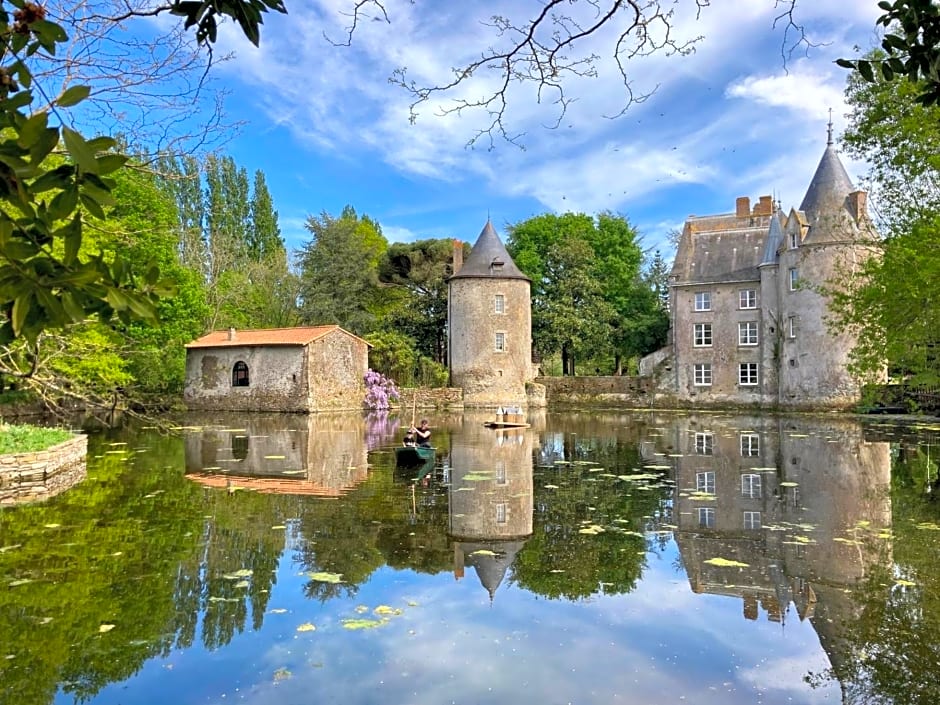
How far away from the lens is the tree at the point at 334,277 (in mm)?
44531

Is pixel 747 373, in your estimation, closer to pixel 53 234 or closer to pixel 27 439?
pixel 27 439

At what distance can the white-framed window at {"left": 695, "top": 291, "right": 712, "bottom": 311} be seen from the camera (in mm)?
38562

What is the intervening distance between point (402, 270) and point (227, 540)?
39489 mm

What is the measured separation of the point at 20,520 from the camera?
9844 millimetres

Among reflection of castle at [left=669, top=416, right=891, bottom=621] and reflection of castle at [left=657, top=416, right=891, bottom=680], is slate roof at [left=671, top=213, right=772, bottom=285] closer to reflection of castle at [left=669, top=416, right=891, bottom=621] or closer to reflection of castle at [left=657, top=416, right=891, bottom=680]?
reflection of castle at [left=669, top=416, right=891, bottom=621]

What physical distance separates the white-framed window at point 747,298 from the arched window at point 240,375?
87.8 ft

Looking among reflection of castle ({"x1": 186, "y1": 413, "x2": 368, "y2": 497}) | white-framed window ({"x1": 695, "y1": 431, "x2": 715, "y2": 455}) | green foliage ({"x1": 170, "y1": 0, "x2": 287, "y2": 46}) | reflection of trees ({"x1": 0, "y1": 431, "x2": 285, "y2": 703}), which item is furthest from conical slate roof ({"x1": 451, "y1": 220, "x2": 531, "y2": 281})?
green foliage ({"x1": 170, "y1": 0, "x2": 287, "y2": 46})

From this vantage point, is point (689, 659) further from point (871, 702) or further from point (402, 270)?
point (402, 270)

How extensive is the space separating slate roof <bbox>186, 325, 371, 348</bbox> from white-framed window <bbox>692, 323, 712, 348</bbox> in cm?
1988

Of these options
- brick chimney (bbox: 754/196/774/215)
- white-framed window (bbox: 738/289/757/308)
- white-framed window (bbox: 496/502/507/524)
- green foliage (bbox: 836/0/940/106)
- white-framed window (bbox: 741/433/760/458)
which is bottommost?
white-framed window (bbox: 496/502/507/524)

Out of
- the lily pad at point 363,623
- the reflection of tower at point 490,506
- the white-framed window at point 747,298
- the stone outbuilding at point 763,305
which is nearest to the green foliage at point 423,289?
the stone outbuilding at point 763,305

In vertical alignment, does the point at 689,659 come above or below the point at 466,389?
below

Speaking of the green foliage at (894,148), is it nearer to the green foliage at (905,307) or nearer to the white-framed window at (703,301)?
the green foliage at (905,307)

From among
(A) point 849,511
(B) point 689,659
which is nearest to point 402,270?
(A) point 849,511
